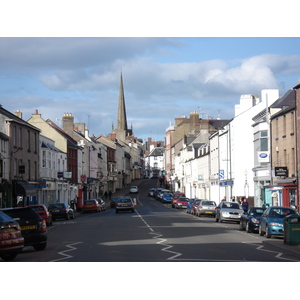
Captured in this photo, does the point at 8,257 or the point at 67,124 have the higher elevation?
the point at 67,124

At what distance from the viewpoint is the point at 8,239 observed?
17078 millimetres

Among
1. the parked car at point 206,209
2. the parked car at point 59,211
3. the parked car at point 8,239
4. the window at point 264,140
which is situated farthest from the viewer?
the window at point 264,140

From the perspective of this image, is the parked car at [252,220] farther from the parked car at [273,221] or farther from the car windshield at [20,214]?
the car windshield at [20,214]

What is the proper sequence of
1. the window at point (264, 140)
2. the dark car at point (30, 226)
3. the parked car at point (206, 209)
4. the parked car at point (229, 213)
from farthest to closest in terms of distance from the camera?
the window at point (264, 140) → the parked car at point (206, 209) → the parked car at point (229, 213) → the dark car at point (30, 226)

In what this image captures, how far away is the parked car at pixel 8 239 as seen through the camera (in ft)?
55.4

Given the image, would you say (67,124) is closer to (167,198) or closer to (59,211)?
(167,198)

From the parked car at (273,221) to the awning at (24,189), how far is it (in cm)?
2873

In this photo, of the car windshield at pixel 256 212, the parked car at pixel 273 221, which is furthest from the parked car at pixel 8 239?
the car windshield at pixel 256 212

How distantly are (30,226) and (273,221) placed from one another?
38.0ft

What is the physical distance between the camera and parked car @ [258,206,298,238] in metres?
Result: 26.7

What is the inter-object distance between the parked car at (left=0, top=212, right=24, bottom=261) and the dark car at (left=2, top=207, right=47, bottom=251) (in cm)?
306

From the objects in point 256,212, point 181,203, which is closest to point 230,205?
point 256,212
